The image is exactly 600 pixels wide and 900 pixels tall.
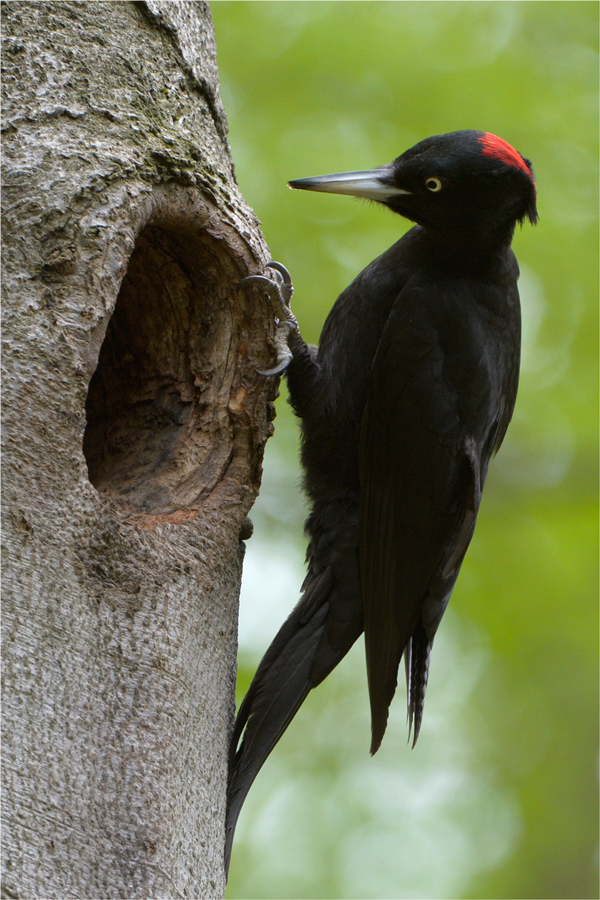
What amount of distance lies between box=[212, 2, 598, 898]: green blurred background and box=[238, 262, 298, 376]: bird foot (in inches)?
60.5

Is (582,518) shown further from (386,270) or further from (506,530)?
(386,270)

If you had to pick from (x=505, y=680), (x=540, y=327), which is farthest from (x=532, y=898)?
(x=540, y=327)

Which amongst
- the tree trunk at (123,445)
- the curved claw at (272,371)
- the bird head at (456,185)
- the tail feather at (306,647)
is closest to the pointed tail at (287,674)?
the tail feather at (306,647)

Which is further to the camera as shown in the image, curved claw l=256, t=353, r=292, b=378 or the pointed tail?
curved claw l=256, t=353, r=292, b=378

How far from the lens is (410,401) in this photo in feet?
8.44

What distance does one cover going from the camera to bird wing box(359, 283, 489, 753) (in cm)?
253

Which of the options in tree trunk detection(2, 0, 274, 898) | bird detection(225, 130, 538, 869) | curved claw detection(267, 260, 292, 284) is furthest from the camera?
bird detection(225, 130, 538, 869)

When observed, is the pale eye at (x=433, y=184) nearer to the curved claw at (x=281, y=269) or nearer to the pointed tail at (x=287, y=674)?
the curved claw at (x=281, y=269)

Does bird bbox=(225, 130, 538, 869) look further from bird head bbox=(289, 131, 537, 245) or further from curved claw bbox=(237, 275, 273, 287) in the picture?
curved claw bbox=(237, 275, 273, 287)

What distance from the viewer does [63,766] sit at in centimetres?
141

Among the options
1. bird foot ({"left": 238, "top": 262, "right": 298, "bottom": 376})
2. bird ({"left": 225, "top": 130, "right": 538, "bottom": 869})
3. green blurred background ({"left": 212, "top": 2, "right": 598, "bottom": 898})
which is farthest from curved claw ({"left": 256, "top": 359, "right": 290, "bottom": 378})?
green blurred background ({"left": 212, "top": 2, "right": 598, "bottom": 898})

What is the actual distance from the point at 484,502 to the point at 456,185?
2219 millimetres

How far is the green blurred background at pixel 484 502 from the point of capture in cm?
418

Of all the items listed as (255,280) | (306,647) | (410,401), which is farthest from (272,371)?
(306,647)
